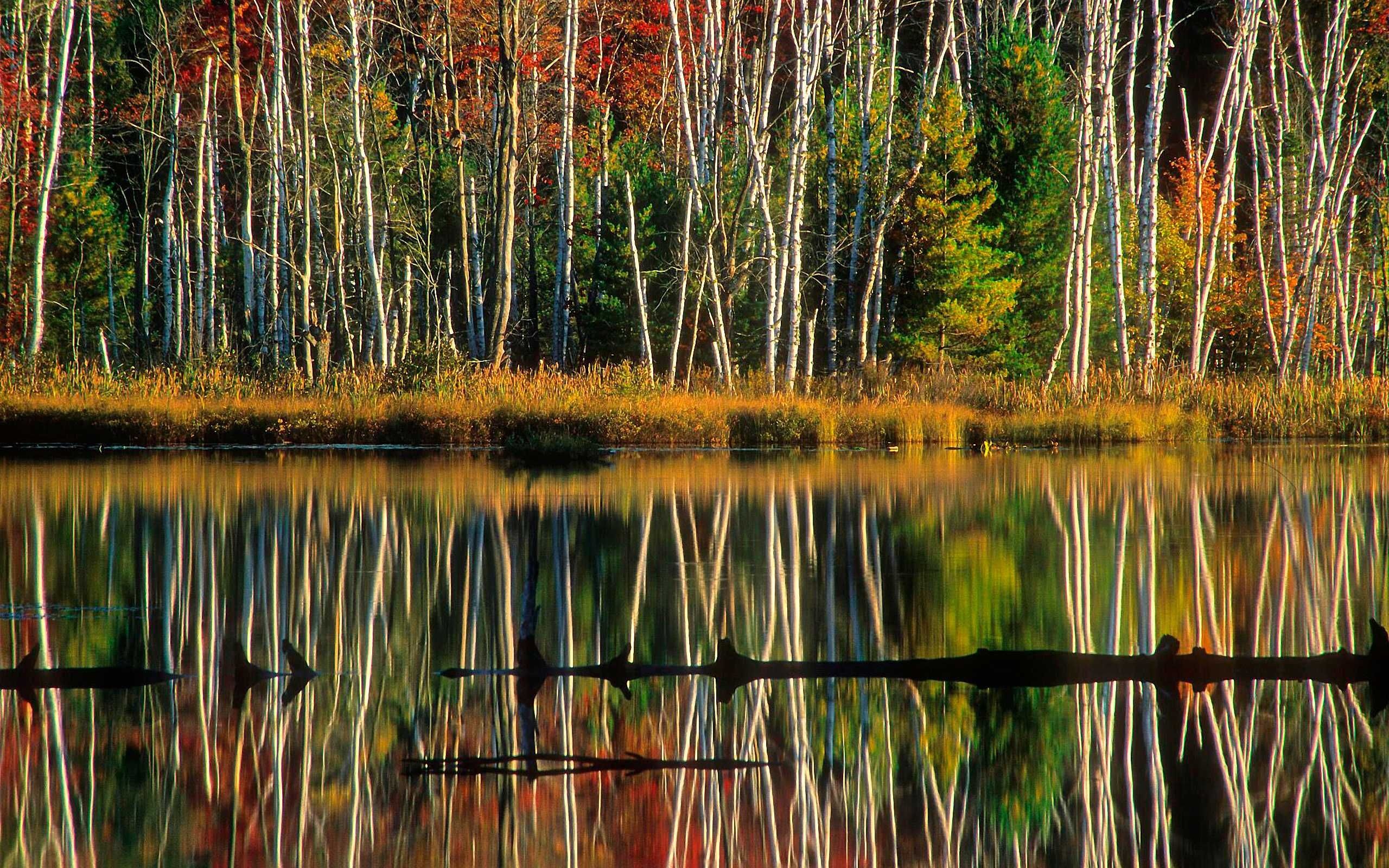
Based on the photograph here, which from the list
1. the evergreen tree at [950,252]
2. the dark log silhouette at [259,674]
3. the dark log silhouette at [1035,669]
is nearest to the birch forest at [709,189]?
the evergreen tree at [950,252]

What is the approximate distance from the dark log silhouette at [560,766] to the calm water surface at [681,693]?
0.04m

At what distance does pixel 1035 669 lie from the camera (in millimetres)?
6992

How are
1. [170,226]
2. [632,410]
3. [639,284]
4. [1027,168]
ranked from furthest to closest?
[170,226]
[1027,168]
[639,284]
[632,410]

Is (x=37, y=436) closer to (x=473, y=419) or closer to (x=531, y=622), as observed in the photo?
(x=473, y=419)

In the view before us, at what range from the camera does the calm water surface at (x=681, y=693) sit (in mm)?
5047

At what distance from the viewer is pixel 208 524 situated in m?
13.1

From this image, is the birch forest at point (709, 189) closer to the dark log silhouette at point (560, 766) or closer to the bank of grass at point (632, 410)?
the bank of grass at point (632, 410)

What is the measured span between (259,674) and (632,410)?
17.5m

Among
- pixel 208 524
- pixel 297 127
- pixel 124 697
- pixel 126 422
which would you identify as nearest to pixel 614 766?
pixel 124 697

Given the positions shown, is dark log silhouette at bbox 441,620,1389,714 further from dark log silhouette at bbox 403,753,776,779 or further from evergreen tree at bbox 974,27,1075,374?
evergreen tree at bbox 974,27,1075,374

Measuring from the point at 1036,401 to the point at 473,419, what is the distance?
9651 mm

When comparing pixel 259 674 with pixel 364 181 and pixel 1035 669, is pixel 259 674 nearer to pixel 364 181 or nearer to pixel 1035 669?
pixel 1035 669

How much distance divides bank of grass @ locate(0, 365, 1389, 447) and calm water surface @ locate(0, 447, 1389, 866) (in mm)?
9145

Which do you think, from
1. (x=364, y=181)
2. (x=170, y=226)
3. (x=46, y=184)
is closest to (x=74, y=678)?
(x=364, y=181)
